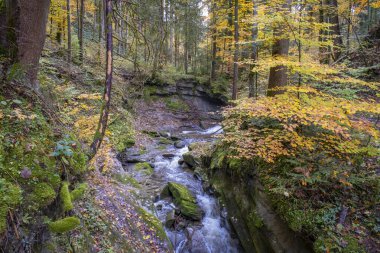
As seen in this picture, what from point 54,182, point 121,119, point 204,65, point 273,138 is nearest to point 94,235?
point 54,182

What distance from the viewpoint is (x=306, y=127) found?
6.42 m

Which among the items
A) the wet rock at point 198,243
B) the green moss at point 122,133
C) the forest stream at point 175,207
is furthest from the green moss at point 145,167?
the wet rock at point 198,243

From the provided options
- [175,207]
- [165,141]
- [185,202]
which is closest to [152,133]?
[165,141]

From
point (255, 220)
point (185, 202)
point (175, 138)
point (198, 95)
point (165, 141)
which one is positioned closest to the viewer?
point (255, 220)

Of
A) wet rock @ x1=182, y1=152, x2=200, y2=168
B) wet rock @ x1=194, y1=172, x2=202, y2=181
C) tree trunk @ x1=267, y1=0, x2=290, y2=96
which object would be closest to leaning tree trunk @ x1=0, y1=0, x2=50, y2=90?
tree trunk @ x1=267, y1=0, x2=290, y2=96

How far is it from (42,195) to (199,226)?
5356 millimetres

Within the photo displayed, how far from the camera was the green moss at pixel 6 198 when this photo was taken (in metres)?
2.29

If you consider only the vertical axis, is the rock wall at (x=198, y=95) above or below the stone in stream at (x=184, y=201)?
above

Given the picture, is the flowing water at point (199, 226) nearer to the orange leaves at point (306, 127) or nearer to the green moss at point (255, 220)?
the green moss at point (255, 220)

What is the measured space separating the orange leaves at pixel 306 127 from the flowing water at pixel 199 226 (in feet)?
8.38

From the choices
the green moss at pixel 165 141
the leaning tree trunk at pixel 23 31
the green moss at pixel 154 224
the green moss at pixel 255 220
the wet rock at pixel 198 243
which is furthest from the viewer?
the green moss at pixel 165 141

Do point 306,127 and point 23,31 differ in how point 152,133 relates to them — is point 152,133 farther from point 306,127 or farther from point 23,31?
point 23,31

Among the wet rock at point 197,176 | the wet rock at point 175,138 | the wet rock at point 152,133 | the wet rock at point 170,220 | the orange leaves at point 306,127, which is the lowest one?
the wet rock at point 170,220

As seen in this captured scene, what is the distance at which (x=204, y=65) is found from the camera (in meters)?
23.2
